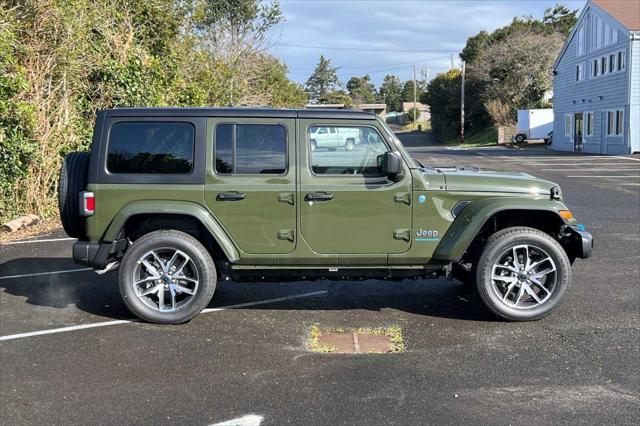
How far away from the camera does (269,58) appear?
26703mm

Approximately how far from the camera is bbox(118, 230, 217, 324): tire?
18.3ft

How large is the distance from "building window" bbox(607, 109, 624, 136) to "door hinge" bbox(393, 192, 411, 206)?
30309mm

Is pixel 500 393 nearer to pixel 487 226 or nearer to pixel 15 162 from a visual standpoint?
pixel 487 226

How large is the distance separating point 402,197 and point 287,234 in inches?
42.1

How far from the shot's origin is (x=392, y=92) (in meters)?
140

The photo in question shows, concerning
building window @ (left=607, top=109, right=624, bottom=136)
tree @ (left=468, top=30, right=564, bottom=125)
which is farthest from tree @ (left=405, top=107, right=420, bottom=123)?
building window @ (left=607, top=109, right=624, bottom=136)

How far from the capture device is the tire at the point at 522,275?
18.2 feet

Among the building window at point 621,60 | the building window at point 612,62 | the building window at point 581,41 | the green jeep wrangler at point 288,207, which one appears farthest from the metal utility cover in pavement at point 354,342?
the building window at point 581,41

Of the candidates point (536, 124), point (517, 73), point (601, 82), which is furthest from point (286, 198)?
point (517, 73)

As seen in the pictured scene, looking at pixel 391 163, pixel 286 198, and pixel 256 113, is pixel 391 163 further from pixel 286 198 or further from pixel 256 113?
pixel 256 113

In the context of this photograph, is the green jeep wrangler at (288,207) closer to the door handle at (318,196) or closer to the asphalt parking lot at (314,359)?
the door handle at (318,196)

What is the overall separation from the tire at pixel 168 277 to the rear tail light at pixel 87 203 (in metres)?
0.49

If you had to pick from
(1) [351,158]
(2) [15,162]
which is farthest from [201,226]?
(2) [15,162]

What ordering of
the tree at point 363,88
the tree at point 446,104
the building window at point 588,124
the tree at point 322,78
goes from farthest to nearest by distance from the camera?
1. the tree at point 363,88
2. the tree at point 322,78
3. the tree at point 446,104
4. the building window at point 588,124
